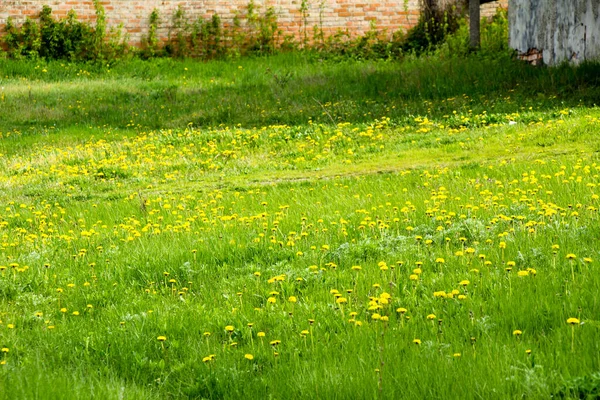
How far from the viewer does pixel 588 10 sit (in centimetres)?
1438

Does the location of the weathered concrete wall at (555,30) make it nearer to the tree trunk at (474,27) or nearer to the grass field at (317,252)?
the grass field at (317,252)

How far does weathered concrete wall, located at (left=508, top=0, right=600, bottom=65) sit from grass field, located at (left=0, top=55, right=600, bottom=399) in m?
0.53

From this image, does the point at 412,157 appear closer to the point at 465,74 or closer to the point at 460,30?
the point at 465,74

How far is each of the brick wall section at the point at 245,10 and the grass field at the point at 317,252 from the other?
692cm

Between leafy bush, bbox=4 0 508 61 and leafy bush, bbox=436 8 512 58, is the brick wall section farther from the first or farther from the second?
leafy bush, bbox=436 8 512 58

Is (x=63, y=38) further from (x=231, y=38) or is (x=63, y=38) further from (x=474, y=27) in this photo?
(x=474, y=27)

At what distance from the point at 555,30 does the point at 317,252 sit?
436 inches

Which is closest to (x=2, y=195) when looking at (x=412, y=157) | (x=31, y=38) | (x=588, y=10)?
(x=412, y=157)

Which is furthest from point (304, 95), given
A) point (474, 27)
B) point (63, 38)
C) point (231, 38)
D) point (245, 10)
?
point (63, 38)

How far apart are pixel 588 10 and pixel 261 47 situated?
9089 mm

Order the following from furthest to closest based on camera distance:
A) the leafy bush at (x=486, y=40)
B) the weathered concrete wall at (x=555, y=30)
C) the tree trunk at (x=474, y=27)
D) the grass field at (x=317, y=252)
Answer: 1. the tree trunk at (x=474, y=27)
2. the leafy bush at (x=486, y=40)
3. the weathered concrete wall at (x=555, y=30)
4. the grass field at (x=317, y=252)

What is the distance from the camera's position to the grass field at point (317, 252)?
4051mm

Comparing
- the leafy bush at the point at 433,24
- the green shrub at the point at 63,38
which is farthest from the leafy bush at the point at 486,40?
the green shrub at the point at 63,38

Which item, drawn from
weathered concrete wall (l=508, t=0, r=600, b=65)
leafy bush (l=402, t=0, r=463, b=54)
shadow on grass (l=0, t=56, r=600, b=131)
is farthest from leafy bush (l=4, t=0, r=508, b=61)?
weathered concrete wall (l=508, t=0, r=600, b=65)
